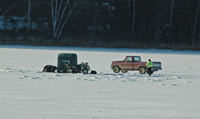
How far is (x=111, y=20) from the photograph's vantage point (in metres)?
45.2

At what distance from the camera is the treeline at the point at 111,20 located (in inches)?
1725

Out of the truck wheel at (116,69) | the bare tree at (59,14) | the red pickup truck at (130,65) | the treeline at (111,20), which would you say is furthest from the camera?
the treeline at (111,20)

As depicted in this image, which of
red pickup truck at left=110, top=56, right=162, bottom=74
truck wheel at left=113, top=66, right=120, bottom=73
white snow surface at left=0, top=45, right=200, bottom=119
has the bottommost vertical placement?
white snow surface at left=0, top=45, right=200, bottom=119

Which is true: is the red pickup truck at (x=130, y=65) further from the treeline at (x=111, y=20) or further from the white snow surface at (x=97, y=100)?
the treeline at (x=111, y=20)

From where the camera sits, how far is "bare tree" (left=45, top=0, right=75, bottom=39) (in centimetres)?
4217

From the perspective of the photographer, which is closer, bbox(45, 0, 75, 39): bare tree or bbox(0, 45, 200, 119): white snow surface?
bbox(0, 45, 200, 119): white snow surface

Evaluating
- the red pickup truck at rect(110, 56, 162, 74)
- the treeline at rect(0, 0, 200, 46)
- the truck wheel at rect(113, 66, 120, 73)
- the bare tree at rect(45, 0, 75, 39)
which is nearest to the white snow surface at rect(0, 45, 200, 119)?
the red pickup truck at rect(110, 56, 162, 74)

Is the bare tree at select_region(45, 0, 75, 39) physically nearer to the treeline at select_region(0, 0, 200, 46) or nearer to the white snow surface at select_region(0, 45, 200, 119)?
the treeline at select_region(0, 0, 200, 46)

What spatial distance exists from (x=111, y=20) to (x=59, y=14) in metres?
7.43

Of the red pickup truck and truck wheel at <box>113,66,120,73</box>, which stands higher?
the red pickup truck

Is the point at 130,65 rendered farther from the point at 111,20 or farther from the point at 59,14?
the point at 59,14

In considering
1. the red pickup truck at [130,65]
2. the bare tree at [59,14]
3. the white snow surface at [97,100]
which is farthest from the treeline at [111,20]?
the white snow surface at [97,100]

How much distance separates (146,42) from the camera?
4222 centimetres

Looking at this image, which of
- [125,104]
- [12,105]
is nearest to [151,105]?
[125,104]
